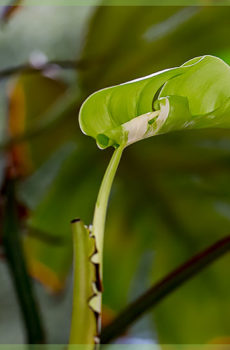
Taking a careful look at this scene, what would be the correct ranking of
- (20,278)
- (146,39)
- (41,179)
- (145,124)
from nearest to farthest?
(145,124)
(20,278)
(146,39)
(41,179)

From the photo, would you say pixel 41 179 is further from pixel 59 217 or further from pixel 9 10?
pixel 9 10

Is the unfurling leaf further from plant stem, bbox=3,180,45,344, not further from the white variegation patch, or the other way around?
plant stem, bbox=3,180,45,344

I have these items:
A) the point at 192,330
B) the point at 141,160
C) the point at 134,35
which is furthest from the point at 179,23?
the point at 192,330

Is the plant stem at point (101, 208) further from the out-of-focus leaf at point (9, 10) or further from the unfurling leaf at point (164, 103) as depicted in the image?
the out-of-focus leaf at point (9, 10)

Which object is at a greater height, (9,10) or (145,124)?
(9,10)

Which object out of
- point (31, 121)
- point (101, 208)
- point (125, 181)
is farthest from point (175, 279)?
point (31, 121)

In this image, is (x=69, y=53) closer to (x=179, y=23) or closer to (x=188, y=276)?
(x=179, y=23)
